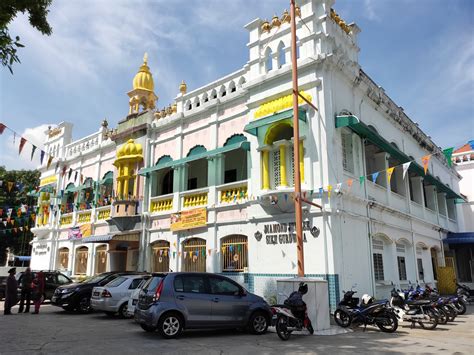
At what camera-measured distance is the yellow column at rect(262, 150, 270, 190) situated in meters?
14.3

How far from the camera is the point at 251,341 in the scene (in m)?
8.95

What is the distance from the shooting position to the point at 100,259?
71.3ft

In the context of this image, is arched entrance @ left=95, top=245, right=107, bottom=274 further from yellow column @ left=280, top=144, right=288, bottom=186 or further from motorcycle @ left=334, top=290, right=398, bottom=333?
motorcycle @ left=334, top=290, right=398, bottom=333

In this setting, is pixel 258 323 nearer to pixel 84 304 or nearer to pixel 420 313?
pixel 420 313

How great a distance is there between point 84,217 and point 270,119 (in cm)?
1432

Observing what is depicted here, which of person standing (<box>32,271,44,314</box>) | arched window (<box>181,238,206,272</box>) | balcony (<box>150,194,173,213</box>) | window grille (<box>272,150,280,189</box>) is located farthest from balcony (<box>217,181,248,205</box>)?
person standing (<box>32,271,44,314</box>)

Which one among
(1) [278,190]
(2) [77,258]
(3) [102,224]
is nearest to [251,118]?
(1) [278,190]

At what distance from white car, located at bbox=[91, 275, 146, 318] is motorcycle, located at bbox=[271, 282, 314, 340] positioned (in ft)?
17.9

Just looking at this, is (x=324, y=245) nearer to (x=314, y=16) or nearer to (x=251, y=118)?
(x=251, y=118)

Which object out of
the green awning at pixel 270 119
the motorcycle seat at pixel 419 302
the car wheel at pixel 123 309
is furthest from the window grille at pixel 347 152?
the car wheel at pixel 123 309

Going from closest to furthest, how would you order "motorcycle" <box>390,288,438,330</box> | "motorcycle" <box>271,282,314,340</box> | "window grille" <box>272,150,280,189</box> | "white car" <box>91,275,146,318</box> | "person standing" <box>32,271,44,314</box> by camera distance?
"motorcycle" <box>271,282,314,340</box>
"motorcycle" <box>390,288,438,330</box>
"white car" <box>91,275,146,318</box>
"person standing" <box>32,271,44,314</box>
"window grille" <box>272,150,280,189</box>

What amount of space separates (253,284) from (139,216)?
303 inches

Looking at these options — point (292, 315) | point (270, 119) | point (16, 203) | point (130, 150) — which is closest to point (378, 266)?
point (270, 119)

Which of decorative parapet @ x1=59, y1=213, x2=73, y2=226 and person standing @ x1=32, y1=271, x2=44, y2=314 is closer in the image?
person standing @ x1=32, y1=271, x2=44, y2=314
